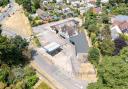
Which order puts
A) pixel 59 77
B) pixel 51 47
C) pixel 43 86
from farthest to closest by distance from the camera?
pixel 51 47, pixel 59 77, pixel 43 86

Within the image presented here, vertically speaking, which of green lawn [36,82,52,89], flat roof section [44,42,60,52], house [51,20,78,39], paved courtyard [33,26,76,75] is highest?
house [51,20,78,39]

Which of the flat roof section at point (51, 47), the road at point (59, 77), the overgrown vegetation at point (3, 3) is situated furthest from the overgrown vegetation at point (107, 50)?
the overgrown vegetation at point (3, 3)

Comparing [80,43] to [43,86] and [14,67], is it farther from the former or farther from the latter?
[14,67]

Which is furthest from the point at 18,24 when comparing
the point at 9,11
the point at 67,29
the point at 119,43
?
the point at 119,43

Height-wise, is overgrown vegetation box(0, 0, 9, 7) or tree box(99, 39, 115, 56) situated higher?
overgrown vegetation box(0, 0, 9, 7)

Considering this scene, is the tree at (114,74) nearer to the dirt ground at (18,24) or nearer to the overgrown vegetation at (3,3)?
the dirt ground at (18,24)

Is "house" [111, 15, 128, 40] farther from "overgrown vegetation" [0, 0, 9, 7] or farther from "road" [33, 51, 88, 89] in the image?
"overgrown vegetation" [0, 0, 9, 7]

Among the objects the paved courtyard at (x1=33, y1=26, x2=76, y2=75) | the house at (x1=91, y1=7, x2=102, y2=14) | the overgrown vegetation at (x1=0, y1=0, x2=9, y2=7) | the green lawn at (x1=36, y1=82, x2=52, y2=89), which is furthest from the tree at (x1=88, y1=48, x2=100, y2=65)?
the overgrown vegetation at (x1=0, y1=0, x2=9, y2=7)
